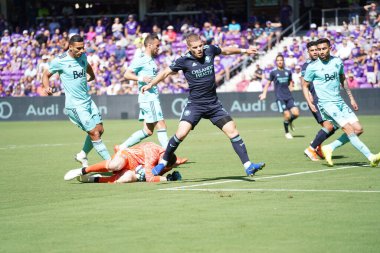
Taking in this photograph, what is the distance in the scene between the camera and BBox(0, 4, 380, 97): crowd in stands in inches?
1419

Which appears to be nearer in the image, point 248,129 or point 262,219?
point 262,219

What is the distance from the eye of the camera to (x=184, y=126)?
1376cm

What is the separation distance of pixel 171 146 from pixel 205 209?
10.8 feet

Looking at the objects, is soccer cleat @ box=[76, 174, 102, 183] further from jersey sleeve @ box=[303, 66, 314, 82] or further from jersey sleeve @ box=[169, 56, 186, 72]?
jersey sleeve @ box=[303, 66, 314, 82]

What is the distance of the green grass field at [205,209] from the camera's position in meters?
8.50

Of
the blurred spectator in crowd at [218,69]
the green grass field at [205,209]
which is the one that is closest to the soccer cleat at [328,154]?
the green grass field at [205,209]

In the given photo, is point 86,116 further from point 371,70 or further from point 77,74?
point 371,70

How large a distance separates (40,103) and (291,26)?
1225 centimetres

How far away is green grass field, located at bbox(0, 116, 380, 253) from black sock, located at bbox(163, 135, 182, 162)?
0.46m

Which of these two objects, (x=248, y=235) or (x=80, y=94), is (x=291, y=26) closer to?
(x=80, y=94)

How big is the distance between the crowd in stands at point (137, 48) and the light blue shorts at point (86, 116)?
67.6 feet

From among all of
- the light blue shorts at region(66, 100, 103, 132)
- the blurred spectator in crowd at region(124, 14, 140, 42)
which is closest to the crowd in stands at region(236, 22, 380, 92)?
the blurred spectator in crowd at region(124, 14, 140, 42)

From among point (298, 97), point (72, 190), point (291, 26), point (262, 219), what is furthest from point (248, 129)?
point (262, 219)

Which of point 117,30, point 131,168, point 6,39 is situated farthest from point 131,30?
point 131,168
